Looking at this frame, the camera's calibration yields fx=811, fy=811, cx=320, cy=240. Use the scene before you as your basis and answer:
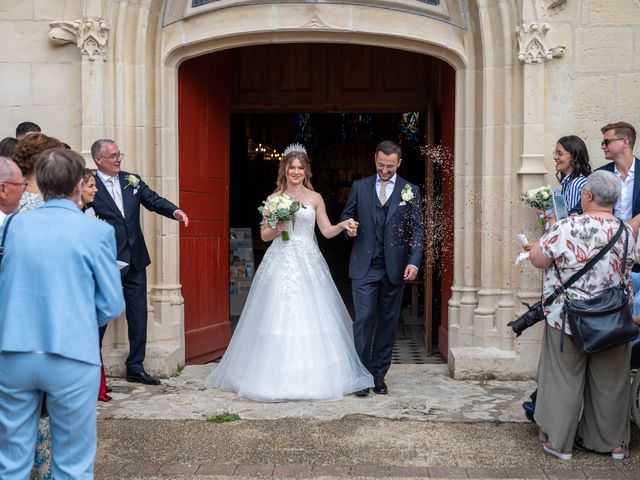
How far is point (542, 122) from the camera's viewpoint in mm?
6973

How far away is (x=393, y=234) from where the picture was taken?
21.2 ft

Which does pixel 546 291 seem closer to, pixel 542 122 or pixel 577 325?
pixel 577 325

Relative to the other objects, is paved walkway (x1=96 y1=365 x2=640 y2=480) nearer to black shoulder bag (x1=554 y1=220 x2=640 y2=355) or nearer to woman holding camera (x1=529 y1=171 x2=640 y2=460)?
woman holding camera (x1=529 y1=171 x2=640 y2=460)

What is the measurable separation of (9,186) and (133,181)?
8.67 ft

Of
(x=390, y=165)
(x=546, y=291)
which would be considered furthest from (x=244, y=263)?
(x=546, y=291)

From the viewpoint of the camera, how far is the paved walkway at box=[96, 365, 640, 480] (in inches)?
187

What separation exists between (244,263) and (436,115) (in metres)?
3.43

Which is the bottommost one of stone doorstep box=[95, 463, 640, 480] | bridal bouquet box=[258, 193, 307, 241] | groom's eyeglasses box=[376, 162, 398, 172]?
stone doorstep box=[95, 463, 640, 480]

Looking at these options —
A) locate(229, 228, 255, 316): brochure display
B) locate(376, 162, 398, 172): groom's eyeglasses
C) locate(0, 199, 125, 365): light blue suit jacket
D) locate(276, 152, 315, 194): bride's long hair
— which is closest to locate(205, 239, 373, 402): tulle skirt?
locate(276, 152, 315, 194): bride's long hair

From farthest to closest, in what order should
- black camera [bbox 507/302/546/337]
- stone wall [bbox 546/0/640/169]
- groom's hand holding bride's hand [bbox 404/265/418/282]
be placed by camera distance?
stone wall [bbox 546/0/640/169] < groom's hand holding bride's hand [bbox 404/265/418/282] < black camera [bbox 507/302/546/337]

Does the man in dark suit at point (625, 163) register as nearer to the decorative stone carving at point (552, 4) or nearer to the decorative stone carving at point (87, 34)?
the decorative stone carving at point (552, 4)

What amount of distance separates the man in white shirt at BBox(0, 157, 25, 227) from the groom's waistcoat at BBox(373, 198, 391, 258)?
3.07 m

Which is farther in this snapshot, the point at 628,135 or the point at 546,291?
the point at 628,135

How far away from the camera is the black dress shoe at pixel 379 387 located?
6613 millimetres
